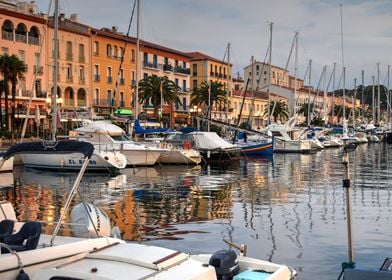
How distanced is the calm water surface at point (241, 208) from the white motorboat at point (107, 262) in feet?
12.6

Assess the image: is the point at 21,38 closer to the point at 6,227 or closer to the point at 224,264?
the point at 6,227

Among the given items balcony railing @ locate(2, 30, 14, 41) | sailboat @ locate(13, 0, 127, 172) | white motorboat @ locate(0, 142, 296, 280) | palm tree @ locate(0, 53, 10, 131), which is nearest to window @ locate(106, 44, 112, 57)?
balcony railing @ locate(2, 30, 14, 41)

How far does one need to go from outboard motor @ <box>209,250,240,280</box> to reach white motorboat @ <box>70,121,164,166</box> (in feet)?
104

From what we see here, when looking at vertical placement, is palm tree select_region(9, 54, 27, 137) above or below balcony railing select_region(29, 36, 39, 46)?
below

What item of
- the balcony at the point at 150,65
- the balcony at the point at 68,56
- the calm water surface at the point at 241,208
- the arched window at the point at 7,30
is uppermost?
the arched window at the point at 7,30

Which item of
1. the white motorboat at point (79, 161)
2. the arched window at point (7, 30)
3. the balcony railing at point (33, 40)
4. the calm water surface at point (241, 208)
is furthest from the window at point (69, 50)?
the white motorboat at point (79, 161)

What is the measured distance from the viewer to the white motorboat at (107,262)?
20.9 ft

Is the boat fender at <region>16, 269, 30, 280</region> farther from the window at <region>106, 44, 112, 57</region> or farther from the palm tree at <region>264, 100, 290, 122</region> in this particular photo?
the palm tree at <region>264, 100, 290, 122</region>

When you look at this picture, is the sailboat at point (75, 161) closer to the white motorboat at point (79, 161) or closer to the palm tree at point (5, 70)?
the white motorboat at point (79, 161)

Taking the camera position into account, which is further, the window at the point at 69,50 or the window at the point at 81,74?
the window at the point at 81,74

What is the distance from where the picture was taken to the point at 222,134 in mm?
71375

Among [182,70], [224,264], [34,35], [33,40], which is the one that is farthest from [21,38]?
[224,264]

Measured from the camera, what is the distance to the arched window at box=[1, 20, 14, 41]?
6175 centimetres

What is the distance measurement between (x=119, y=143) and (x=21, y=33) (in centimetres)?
3106
